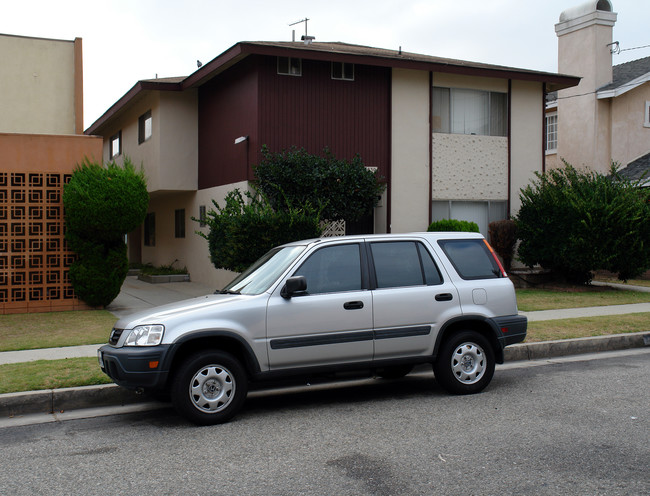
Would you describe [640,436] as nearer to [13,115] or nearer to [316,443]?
[316,443]

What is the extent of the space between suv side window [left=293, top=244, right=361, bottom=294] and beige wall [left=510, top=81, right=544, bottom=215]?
14.4 metres

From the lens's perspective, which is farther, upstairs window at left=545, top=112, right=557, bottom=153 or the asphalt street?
upstairs window at left=545, top=112, right=557, bottom=153

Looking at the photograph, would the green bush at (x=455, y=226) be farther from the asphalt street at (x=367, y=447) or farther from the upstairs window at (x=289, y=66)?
the asphalt street at (x=367, y=447)

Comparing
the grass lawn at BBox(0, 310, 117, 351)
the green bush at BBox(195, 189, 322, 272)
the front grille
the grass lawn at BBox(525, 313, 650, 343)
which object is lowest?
the grass lawn at BBox(0, 310, 117, 351)

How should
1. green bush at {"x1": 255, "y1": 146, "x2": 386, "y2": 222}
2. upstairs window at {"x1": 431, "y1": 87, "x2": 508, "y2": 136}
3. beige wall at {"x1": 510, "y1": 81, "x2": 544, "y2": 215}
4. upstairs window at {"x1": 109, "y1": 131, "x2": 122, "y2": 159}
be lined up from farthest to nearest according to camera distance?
1. upstairs window at {"x1": 109, "y1": 131, "x2": 122, "y2": 159}
2. beige wall at {"x1": 510, "y1": 81, "x2": 544, "y2": 215}
3. upstairs window at {"x1": 431, "y1": 87, "x2": 508, "y2": 136}
4. green bush at {"x1": 255, "y1": 146, "x2": 386, "y2": 222}

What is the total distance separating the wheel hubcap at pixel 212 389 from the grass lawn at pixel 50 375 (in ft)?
5.52

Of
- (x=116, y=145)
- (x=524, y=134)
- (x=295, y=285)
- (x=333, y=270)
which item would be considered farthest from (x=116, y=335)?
(x=116, y=145)

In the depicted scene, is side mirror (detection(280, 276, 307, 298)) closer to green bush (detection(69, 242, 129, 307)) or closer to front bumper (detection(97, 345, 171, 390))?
front bumper (detection(97, 345, 171, 390))

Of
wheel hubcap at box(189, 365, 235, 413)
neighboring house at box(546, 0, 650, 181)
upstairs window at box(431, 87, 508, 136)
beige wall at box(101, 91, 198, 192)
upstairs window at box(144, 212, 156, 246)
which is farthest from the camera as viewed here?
upstairs window at box(144, 212, 156, 246)

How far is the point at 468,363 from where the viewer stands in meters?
7.58

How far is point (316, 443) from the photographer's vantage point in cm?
584

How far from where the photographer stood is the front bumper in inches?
249

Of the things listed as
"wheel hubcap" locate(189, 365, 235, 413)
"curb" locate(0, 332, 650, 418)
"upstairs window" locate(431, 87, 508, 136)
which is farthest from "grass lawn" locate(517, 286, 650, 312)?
"curb" locate(0, 332, 650, 418)

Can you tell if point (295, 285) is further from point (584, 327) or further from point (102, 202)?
point (102, 202)
